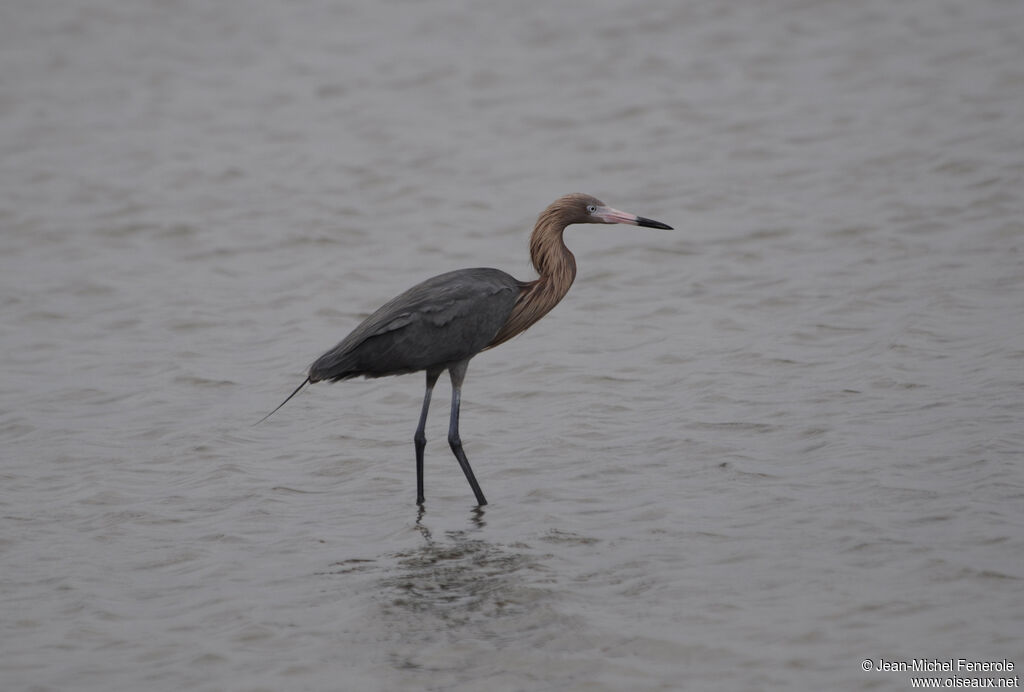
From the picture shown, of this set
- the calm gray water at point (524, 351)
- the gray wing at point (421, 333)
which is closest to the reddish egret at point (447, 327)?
the gray wing at point (421, 333)

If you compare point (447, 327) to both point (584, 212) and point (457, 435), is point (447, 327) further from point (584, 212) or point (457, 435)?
point (584, 212)

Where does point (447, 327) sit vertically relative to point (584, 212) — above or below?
below

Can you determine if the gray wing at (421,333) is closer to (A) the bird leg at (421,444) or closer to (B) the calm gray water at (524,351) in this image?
(A) the bird leg at (421,444)

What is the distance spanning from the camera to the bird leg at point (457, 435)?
7.58 m

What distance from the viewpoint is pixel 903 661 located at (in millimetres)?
5512

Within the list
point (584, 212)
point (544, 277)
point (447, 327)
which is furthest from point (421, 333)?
point (584, 212)

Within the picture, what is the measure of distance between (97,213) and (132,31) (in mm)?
6506

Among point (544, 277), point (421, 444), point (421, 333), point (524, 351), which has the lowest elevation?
point (524, 351)

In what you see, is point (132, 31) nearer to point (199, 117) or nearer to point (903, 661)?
point (199, 117)

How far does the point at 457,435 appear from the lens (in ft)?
25.6

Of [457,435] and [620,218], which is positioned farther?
[620,218]

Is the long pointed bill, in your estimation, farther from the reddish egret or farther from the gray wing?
the gray wing

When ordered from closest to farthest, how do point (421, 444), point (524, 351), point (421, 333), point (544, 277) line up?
point (421, 333) < point (421, 444) < point (544, 277) < point (524, 351)

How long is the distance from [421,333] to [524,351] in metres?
2.90
